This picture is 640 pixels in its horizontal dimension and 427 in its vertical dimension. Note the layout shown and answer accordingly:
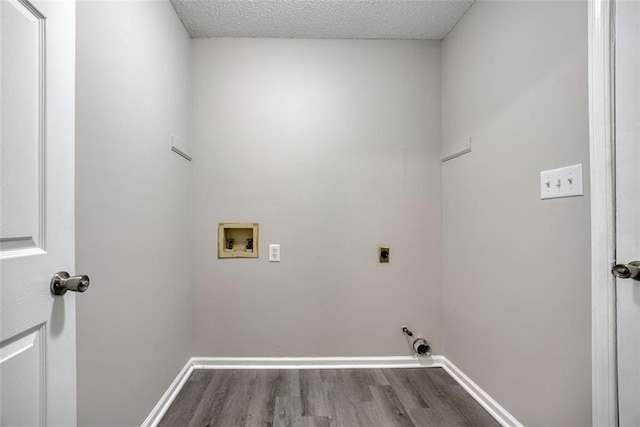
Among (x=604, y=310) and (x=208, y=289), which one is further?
(x=208, y=289)

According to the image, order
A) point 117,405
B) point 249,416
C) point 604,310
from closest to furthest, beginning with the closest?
point 604,310
point 117,405
point 249,416

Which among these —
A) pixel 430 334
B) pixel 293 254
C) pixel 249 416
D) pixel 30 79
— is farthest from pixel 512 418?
pixel 30 79

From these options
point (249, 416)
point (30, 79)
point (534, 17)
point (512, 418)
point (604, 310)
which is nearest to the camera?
point (30, 79)

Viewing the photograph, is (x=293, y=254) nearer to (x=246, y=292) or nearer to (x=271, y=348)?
(x=246, y=292)

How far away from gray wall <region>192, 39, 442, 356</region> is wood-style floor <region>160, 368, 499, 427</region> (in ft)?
0.56

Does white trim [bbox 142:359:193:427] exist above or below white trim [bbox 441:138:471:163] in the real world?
below

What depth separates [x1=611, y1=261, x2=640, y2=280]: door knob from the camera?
843 millimetres

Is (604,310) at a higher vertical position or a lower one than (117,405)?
higher

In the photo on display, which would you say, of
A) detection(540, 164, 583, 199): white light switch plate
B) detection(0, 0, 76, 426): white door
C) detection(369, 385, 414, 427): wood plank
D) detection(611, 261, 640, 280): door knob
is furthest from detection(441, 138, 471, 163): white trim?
detection(0, 0, 76, 426): white door

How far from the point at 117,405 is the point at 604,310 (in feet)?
6.13

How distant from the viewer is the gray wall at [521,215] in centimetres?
107

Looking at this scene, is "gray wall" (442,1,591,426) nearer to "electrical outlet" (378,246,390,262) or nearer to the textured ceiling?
the textured ceiling

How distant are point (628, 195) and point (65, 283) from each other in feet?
5.37

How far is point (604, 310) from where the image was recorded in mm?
934
